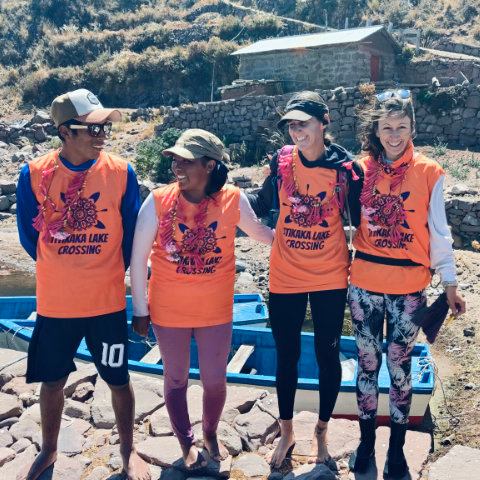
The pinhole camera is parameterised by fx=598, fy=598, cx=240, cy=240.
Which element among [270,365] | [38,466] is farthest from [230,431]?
[270,365]

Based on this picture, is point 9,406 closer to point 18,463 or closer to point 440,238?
point 18,463

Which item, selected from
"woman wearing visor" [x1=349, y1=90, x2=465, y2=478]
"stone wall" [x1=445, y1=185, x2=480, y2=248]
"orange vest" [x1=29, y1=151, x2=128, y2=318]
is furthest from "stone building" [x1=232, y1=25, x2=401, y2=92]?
"orange vest" [x1=29, y1=151, x2=128, y2=318]

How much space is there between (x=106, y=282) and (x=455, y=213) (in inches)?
347

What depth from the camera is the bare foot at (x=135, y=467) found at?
328 centimetres

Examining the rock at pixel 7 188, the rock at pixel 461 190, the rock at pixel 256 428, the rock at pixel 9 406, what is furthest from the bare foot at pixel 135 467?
the rock at pixel 7 188

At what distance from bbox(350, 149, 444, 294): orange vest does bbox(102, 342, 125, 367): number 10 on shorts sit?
1340mm

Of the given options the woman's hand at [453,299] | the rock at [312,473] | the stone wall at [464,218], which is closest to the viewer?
the woman's hand at [453,299]

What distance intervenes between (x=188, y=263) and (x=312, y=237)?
2.22 feet

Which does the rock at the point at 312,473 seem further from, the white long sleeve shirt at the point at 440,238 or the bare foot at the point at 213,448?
the white long sleeve shirt at the point at 440,238

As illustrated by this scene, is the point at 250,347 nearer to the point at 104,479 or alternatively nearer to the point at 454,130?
the point at 104,479

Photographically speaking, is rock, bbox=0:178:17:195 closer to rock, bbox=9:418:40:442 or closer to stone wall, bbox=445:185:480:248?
stone wall, bbox=445:185:480:248

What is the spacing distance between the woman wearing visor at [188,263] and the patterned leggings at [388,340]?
0.72m

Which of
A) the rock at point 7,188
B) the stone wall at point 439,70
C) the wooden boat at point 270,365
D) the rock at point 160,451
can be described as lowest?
the wooden boat at point 270,365

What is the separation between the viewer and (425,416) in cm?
562
